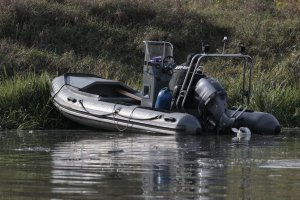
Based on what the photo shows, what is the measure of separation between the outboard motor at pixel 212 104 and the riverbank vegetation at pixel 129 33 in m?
4.42

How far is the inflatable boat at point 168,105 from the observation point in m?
16.9

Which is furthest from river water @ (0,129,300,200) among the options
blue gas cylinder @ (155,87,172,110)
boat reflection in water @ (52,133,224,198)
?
blue gas cylinder @ (155,87,172,110)

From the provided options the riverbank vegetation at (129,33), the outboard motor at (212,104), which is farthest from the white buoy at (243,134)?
the riverbank vegetation at (129,33)

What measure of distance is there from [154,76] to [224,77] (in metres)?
5.13

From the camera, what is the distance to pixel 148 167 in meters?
11.5

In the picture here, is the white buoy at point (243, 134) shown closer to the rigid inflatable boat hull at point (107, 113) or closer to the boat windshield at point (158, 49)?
the rigid inflatable boat hull at point (107, 113)

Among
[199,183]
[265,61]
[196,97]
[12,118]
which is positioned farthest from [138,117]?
[265,61]

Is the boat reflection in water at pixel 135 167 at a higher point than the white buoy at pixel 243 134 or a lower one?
higher

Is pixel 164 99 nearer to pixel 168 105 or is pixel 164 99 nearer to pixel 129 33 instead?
pixel 168 105

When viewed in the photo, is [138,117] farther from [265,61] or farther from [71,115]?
[265,61]

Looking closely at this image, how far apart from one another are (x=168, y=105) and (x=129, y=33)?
31.3 feet

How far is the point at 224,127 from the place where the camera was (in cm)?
1697

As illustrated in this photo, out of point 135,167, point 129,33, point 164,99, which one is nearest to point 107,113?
point 164,99

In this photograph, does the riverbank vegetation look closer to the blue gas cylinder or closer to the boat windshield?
the boat windshield
